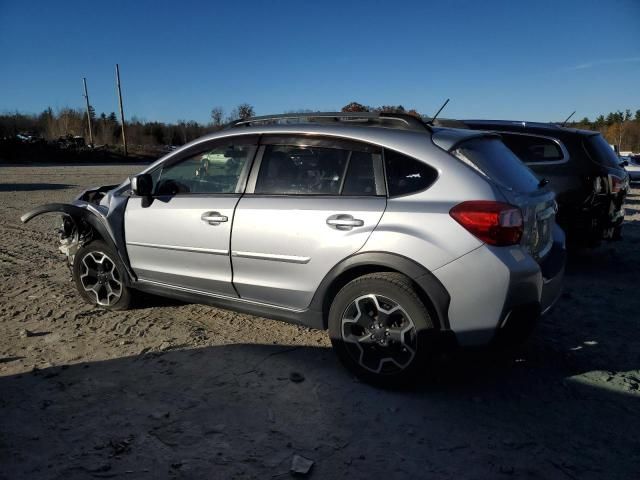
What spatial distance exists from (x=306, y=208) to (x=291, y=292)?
611mm

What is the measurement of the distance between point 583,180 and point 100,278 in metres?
5.43

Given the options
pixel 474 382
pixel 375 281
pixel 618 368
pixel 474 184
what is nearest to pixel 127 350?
pixel 375 281

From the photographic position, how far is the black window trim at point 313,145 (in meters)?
3.31

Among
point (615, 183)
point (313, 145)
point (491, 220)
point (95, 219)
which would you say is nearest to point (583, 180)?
point (615, 183)

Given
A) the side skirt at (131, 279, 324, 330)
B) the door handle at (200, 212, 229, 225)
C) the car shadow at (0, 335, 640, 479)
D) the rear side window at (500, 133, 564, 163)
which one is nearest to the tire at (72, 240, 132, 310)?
the side skirt at (131, 279, 324, 330)

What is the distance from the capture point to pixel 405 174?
324 centimetres

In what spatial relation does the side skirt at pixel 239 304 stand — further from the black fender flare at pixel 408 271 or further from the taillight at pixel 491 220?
the taillight at pixel 491 220

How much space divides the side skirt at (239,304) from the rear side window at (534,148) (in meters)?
4.15

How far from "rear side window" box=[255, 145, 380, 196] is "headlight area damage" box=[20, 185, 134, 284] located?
1500 millimetres

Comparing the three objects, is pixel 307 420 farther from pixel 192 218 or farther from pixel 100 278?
pixel 100 278

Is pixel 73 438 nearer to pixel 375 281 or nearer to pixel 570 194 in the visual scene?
pixel 375 281

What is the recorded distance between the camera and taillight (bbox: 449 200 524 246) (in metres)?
2.89

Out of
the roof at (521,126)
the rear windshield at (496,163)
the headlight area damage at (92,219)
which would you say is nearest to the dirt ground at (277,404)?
the headlight area damage at (92,219)

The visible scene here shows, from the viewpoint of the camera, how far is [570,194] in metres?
5.99
